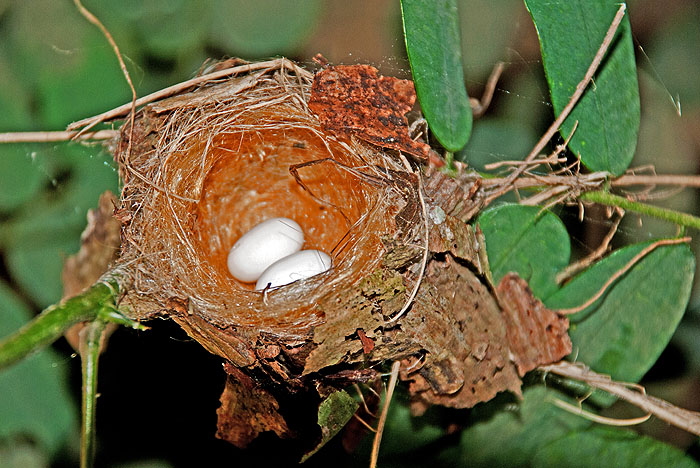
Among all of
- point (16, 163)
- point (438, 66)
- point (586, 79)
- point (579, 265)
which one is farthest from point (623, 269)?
point (16, 163)

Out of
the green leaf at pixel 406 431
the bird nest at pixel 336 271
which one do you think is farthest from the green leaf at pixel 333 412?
the green leaf at pixel 406 431

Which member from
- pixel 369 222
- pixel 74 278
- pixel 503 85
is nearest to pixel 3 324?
pixel 74 278

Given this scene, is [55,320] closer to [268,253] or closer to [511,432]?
[268,253]

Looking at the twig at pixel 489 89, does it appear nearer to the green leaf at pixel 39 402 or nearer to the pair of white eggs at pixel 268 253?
the pair of white eggs at pixel 268 253

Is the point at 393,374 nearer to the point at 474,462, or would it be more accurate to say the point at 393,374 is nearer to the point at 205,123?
the point at 474,462

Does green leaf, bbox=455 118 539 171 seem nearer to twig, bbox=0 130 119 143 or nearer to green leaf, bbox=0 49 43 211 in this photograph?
twig, bbox=0 130 119 143

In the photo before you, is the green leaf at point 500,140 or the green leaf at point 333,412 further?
the green leaf at point 500,140

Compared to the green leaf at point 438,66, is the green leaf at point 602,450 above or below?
below
